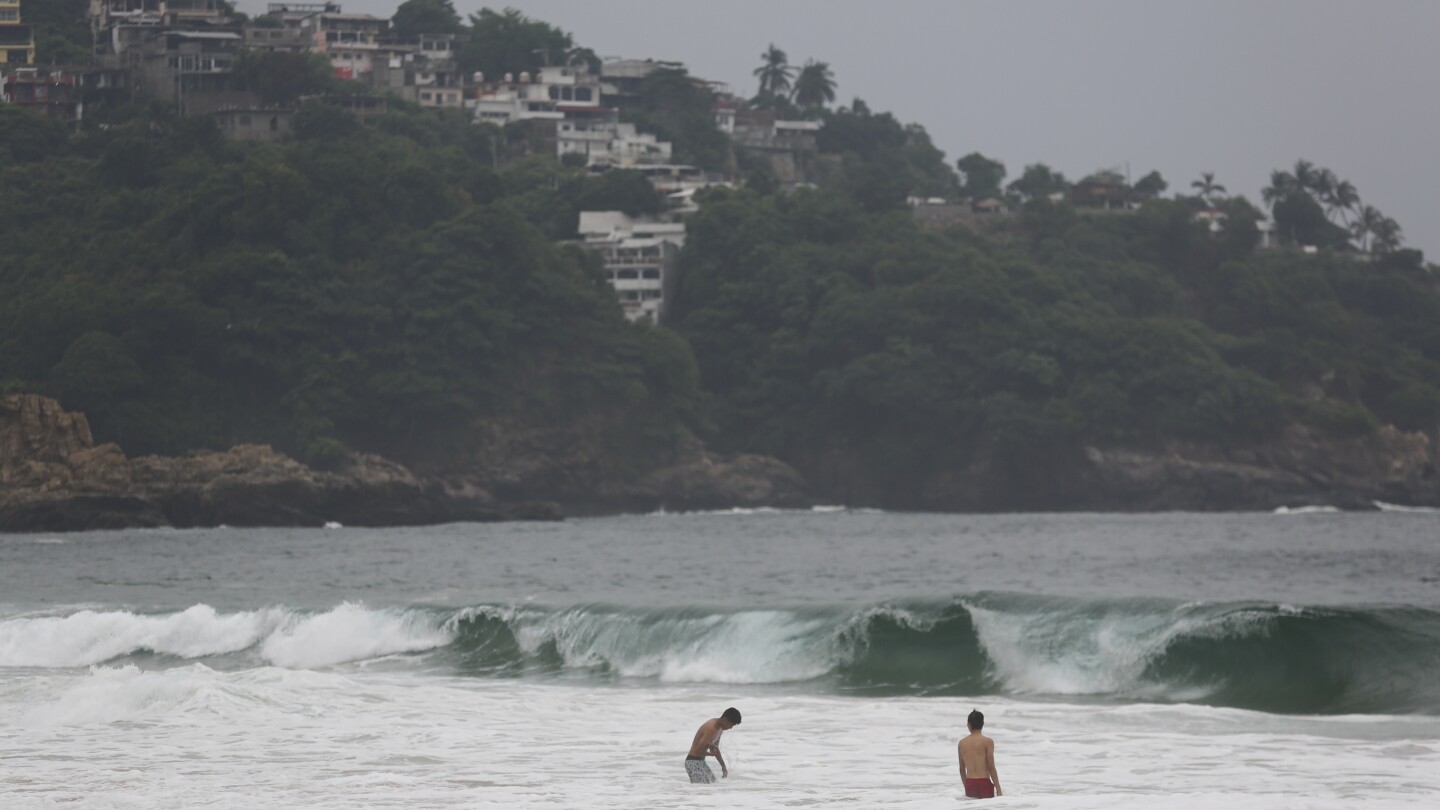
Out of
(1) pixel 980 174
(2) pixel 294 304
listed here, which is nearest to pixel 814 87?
(1) pixel 980 174

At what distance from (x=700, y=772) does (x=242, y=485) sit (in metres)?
60.9

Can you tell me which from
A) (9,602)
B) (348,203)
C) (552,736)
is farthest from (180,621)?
(348,203)

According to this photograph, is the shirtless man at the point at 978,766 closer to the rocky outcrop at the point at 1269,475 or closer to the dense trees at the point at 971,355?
the dense trees at the point at 971,355

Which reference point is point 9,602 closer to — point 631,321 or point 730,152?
point 631,321

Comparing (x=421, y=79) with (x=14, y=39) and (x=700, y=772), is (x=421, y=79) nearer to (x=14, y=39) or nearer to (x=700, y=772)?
(x=14, y=39)

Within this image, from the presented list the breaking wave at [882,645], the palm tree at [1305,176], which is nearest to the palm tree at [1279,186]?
the palm tree at [1305,176]

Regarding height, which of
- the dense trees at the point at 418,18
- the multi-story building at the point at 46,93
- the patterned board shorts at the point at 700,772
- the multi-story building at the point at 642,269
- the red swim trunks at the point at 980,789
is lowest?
the patterned board shorts at the point at 700,772

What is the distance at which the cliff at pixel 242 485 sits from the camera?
68.8 m

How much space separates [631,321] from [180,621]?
69.8m

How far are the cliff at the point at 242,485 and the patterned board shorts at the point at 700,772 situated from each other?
56.5 m

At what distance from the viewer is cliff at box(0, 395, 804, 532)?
68812 millimetres

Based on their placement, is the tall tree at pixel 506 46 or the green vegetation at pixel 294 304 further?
the tall tree at pixel 506 46

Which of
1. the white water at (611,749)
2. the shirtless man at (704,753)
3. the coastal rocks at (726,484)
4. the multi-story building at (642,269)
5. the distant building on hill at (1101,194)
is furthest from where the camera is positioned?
the distant building on hill at (1101,194)

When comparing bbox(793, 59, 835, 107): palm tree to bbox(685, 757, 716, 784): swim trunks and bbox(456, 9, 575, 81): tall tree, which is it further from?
bbox(685, 757, 716, 784): swim trunks
